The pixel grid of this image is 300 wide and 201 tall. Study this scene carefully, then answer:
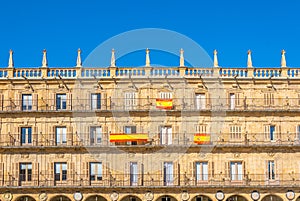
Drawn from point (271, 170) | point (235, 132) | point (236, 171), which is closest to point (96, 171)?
point (236, 171)

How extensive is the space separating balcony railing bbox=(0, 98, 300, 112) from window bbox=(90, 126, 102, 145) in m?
1.47

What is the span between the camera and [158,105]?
5625 cm

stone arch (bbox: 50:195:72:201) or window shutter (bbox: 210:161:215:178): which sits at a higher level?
window shutter (bbox: 210:161:215:178)

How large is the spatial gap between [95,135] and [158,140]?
5.02 m

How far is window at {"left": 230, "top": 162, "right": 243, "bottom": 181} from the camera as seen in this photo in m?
55.6

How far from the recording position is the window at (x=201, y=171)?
55.7 m

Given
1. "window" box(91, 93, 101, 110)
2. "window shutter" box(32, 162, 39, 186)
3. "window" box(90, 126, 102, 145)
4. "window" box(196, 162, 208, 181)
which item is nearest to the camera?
"window shutter" box(32, 162, 39, 186)

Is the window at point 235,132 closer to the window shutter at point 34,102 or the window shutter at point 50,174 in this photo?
the window shutter at point 50,174

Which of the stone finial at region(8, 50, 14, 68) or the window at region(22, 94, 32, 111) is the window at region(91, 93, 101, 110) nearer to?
the window at region(22, 94, 32, 111)

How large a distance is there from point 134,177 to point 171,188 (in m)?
3.16

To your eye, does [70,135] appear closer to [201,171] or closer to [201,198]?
[201,171]

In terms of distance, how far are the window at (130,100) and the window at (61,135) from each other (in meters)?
5.33

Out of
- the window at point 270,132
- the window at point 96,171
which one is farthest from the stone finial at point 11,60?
the window at point 270,132

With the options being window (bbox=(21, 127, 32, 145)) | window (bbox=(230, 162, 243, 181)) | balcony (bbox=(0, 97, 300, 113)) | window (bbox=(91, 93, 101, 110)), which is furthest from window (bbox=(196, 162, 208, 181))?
window (bbox=(21, 127, 32, 145))
